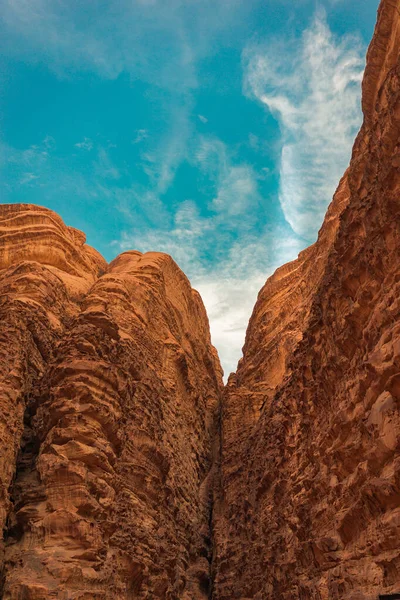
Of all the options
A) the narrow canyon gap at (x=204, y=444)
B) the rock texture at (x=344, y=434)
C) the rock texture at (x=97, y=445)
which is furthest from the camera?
the rock texture at (x=97, y=445)

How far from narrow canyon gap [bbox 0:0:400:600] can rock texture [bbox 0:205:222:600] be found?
0.22 feet

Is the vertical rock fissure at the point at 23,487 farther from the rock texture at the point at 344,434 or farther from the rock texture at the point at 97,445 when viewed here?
the rock texture at the point at 344,434

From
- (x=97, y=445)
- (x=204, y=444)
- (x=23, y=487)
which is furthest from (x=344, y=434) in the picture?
(x=204, y=444)

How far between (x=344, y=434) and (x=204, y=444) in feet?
59.6

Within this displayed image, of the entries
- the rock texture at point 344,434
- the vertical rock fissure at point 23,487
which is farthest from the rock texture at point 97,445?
the rock texture at point 344,434

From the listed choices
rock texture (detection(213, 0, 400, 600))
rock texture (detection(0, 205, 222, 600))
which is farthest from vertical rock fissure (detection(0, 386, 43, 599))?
rock texture (detection(213, 0, 400, 600))

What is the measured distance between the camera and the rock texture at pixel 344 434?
10.8 m

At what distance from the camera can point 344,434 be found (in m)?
13.6

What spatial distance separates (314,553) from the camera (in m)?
14.4

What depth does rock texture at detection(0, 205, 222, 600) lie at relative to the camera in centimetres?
1487

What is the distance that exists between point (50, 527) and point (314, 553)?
7367 millimetres

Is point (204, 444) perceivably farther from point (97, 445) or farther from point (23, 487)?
point (23, 487)

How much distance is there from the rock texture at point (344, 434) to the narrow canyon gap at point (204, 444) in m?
0.07

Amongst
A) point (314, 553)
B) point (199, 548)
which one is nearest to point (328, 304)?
point (314, 553)
